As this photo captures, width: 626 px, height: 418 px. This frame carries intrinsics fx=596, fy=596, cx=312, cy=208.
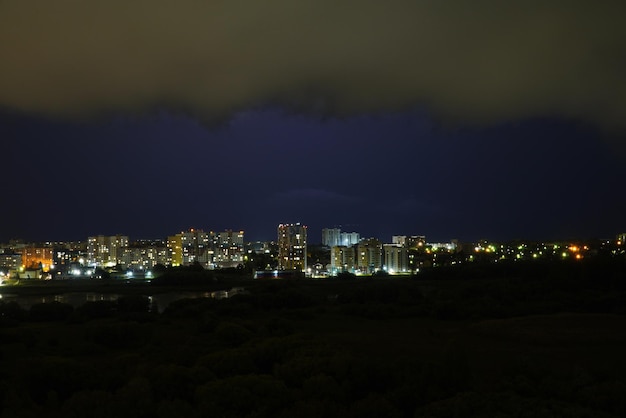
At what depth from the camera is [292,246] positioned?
118375mm

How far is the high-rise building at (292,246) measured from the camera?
115m

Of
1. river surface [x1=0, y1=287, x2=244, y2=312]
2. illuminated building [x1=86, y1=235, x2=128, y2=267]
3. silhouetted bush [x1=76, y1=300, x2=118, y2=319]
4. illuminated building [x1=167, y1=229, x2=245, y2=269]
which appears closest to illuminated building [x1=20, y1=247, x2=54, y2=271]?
illuminated building [x1=86, y1=235, x2=128, y2=267]

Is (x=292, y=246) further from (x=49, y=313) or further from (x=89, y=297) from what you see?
(x=49, y=313)

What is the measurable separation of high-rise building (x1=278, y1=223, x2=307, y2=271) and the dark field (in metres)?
74.8

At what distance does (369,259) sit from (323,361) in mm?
95666

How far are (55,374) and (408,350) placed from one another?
36.6 ft

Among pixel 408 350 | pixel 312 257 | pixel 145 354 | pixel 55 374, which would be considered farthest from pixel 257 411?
pixel 312 257

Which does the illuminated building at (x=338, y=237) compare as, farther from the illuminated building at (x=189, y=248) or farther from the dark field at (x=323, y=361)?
the dark field at (x=323, y=361)

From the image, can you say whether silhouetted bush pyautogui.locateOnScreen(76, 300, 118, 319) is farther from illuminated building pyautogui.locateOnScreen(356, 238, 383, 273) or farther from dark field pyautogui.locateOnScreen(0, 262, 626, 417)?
illuminated building pyautogui.locateOnScreen(356, 238, 383, 273)

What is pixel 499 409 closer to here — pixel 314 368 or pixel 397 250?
pixel 314 368

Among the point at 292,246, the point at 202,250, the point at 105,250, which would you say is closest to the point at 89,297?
the point at 292,246

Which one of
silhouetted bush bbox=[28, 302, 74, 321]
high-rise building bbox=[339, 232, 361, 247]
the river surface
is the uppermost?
high-rise building bbox=[339, 232, 361, 247]

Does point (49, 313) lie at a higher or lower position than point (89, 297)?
higher

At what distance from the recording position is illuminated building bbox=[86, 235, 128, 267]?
153250 mm
